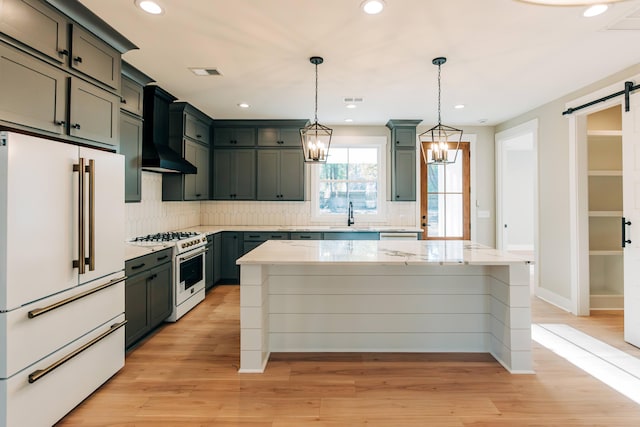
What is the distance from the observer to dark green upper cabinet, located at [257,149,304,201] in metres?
5.86

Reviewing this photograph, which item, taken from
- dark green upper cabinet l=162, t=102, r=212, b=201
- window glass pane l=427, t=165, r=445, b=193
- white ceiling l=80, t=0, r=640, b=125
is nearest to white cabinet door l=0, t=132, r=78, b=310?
white ceiling l=80, t=0, r=640, b=125

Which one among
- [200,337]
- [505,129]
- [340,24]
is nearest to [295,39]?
[340,24]

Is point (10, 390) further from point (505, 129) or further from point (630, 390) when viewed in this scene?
point (505, 129)

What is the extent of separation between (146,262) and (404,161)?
4.16 metres

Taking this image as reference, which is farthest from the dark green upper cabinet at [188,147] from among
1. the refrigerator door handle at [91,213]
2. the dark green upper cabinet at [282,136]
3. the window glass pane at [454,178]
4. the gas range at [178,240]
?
the window glass pane at [454,178]

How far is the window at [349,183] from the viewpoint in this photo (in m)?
6.22

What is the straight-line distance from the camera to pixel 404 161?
5867mm

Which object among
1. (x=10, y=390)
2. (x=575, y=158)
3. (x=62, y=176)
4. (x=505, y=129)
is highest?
(x=505, y=129)

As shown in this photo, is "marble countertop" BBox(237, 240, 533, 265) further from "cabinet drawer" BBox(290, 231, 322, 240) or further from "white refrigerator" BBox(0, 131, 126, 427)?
"cabinet drawer" BBox(290, 231, 322, 240)

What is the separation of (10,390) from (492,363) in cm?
314

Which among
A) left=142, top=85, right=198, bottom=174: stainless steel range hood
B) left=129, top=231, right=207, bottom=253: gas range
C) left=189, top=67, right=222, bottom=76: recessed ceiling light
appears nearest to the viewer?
left=189, top=67, right=222, bottom=76: recessed ceiling light

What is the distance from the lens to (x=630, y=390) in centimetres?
247

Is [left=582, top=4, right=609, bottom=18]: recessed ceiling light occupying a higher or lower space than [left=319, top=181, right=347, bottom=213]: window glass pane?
higher

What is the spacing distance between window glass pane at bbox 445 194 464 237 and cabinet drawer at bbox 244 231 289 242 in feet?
9.49
